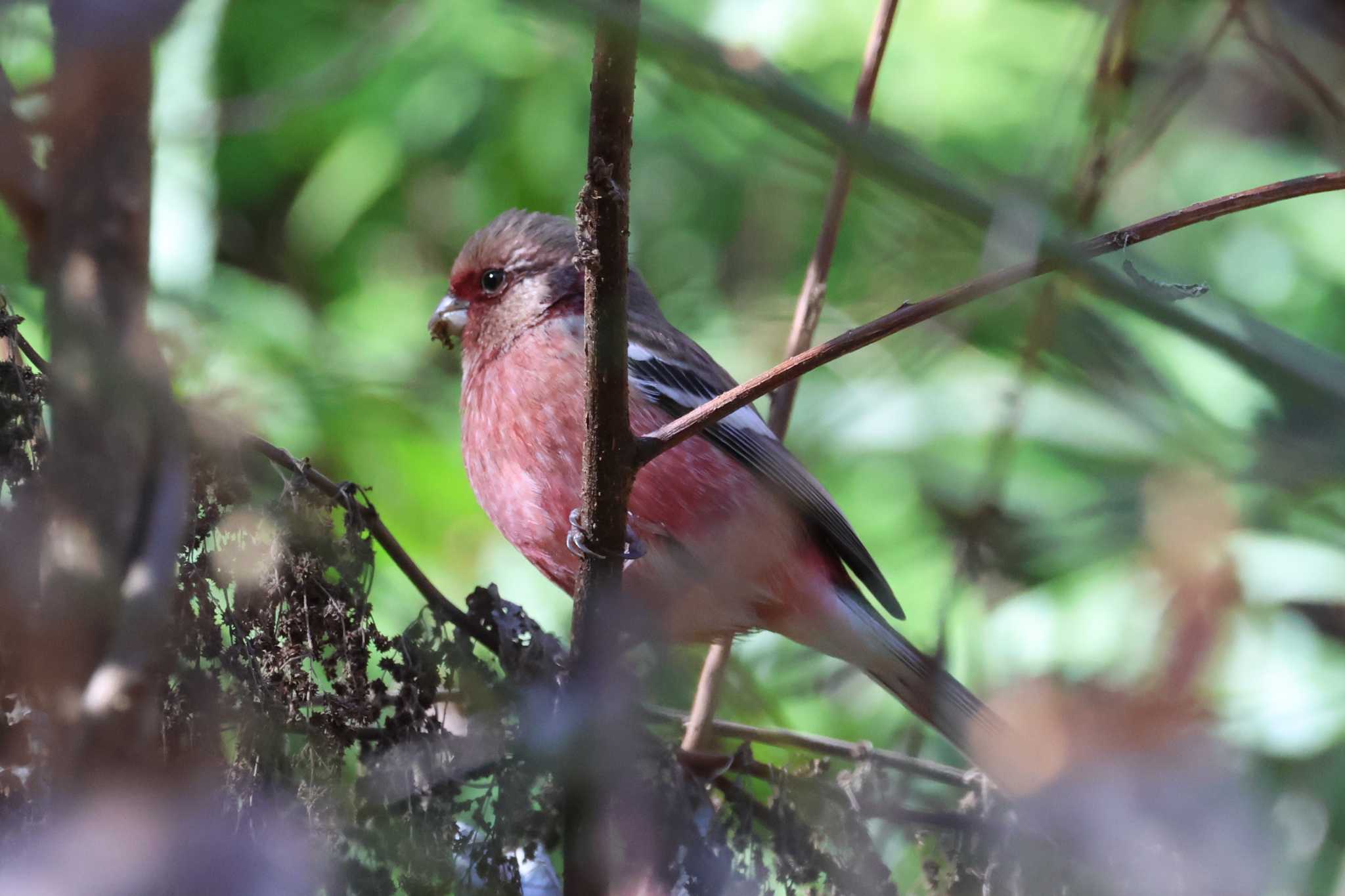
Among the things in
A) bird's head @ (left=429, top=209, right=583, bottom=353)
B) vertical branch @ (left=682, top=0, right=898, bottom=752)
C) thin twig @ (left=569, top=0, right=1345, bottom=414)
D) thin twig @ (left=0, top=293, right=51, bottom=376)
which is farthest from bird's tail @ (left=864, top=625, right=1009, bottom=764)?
thin twig @ (left=0, top=293, right=51, bottom=376)

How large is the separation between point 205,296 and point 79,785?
95.0 inches

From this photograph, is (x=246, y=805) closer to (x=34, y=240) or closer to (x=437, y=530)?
(x=34, y=240)

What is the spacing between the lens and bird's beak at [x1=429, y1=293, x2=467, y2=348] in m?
3.71

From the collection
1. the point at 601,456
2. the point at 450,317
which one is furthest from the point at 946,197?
the point at 450,317

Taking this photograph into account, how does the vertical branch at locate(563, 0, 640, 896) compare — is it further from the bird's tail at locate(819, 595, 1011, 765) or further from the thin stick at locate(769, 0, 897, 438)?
the thin stick at locate(769, 0, 897, 438)

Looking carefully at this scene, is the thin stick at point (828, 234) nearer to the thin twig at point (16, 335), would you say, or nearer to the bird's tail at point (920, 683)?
the bird's tail at point (920, 683)

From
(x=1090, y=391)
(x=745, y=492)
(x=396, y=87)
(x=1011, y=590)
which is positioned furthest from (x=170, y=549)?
(x=396, y=87)

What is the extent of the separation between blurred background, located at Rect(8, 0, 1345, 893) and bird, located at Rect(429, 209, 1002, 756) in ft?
0.50

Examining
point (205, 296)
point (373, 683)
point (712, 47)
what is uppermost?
point (205, 296)

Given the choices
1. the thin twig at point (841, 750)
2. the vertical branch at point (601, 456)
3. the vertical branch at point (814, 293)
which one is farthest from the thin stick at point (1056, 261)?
the thin twig at point (841, 750)

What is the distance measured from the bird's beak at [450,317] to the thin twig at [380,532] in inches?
60.6

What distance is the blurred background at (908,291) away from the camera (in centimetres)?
216

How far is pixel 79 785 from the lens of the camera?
1.49 meters

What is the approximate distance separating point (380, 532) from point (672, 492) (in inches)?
42.4
